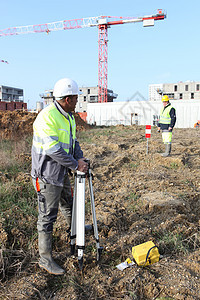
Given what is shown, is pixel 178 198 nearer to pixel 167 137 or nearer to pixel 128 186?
pixel 128 186

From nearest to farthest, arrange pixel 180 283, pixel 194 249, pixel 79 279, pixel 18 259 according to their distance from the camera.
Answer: pixel 180 283 < pixel 79 279 < pixel 18 259 < pixel 194 249

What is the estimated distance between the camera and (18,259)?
2729 millimetres

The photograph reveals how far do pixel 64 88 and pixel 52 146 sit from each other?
65cm

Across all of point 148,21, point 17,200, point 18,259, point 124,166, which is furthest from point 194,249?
point 148,21

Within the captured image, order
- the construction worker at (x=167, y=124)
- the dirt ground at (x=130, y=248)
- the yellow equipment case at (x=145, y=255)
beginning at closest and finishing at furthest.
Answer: the dirt ground at (x=130, y=248), the yellow equipment case at (x=145, y=255), the construction worker at (x=167, y=124)

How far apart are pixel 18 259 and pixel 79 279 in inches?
28.8

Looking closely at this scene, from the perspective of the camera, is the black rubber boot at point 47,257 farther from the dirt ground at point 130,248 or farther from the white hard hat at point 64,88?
the white hard hat at point 64,88

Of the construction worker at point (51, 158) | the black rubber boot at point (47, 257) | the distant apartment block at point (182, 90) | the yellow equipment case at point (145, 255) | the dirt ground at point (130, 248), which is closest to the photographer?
the dirt ground at point (130, 248)

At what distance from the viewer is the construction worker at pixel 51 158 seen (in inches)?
96.3

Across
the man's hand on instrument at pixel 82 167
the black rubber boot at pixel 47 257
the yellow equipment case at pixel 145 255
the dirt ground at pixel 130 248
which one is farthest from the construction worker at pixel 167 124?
the black rubber boot at pixel 47 257

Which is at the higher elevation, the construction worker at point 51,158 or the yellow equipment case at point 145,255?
the construction worker at point 51,158

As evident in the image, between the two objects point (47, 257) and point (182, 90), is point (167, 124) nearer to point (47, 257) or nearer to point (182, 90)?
point (47, 257)

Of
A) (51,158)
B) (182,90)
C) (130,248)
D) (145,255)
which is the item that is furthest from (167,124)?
(182,90)

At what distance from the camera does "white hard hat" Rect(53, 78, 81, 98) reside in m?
2.60
